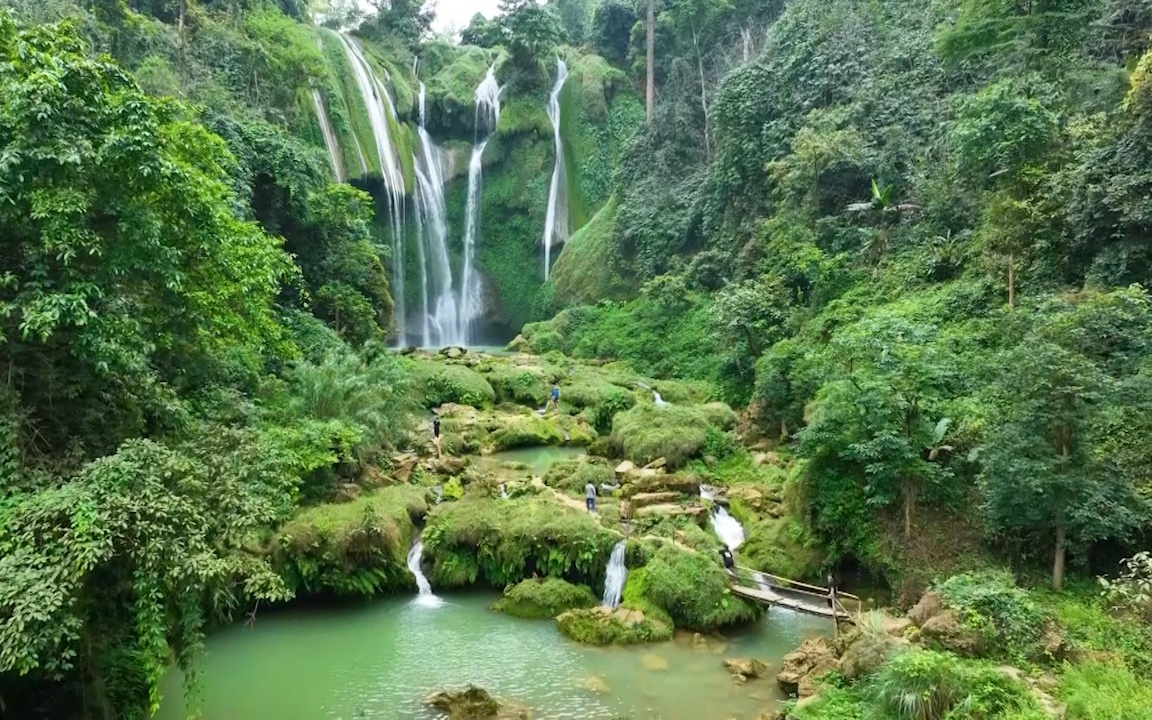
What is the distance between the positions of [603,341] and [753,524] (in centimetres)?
1742

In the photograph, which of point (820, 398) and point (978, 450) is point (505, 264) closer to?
point (820, 398)

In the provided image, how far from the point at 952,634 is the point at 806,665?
6.86 ft

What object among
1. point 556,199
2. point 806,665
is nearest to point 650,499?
point 806,665

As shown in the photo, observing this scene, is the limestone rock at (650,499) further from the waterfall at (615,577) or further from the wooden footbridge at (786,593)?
the wooden footbridge at (786,593)

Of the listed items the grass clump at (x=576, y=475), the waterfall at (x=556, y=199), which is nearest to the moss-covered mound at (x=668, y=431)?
the grass clump at (x=576, y=475)

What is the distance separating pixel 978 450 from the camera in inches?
398

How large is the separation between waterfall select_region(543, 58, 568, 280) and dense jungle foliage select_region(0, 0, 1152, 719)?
351 inches

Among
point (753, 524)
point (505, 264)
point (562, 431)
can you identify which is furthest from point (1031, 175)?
point (505, 264)

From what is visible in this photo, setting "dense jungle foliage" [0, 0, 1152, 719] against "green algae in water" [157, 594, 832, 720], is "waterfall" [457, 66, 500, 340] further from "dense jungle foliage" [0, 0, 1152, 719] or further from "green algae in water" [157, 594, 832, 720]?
"green algae in water" [157, 594, 832, 720]

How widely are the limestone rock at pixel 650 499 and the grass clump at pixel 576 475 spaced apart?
134cm

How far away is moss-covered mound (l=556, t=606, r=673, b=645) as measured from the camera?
1083 centimetres

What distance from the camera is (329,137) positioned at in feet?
110

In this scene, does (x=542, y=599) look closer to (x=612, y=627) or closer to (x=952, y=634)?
(x=612, y=627)

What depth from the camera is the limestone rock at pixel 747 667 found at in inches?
390
